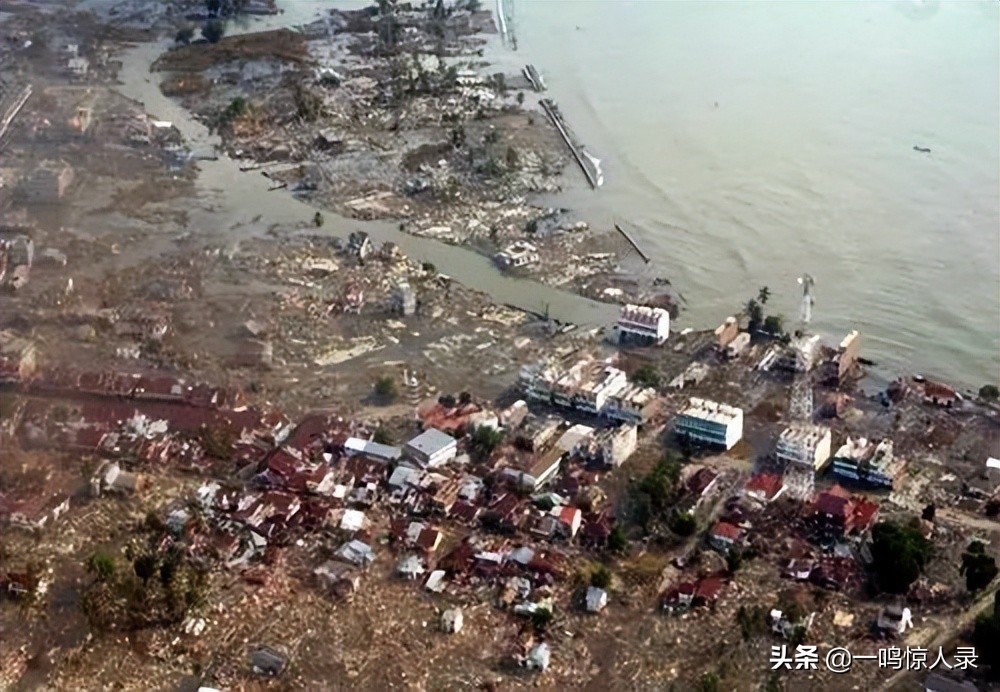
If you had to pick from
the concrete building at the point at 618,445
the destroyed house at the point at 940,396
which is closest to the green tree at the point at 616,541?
the concrete building at the point at 618,445

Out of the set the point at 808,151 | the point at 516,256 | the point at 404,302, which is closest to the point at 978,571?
the point at 404,302

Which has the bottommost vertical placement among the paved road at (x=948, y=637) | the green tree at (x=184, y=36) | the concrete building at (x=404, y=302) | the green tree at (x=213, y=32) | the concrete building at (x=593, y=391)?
the green tree at (x=184, y=36)

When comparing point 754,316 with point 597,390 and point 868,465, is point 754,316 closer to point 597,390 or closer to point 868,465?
point 597,390

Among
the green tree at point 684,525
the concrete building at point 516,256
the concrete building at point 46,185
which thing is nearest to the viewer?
the green tree at point 684,525

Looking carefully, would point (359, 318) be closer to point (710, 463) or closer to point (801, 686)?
point (710, 463)

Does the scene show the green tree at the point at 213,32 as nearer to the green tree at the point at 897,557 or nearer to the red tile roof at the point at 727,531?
the red tile roof at the point at 727,531

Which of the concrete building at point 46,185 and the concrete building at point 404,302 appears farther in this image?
the concrete building at point 46,185

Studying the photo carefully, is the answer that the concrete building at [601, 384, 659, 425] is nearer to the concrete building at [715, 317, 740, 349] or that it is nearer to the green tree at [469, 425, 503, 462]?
the green tree at [469, 425, 503, 462]
